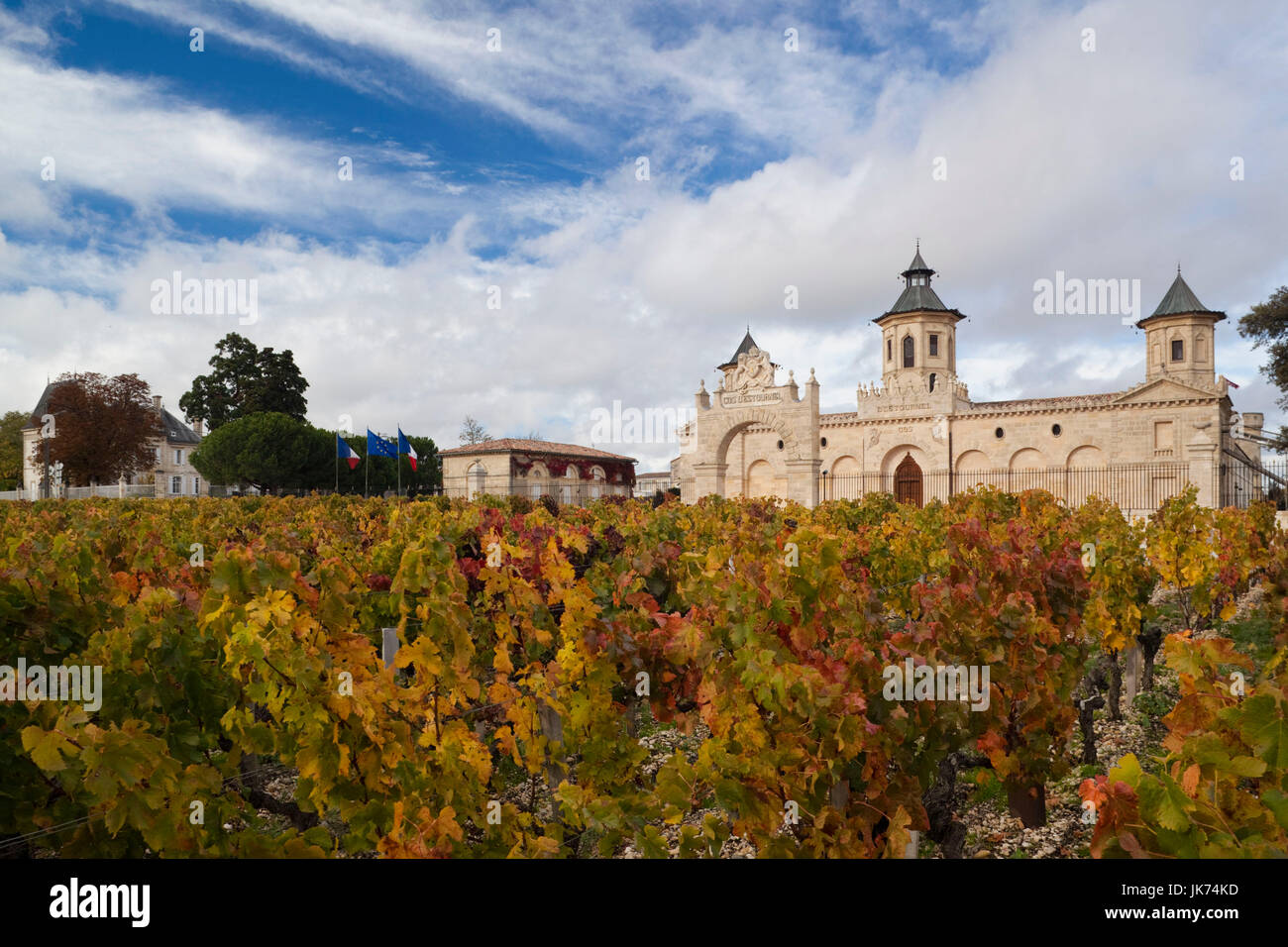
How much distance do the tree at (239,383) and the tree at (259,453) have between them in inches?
306

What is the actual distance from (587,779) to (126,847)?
6.47 ft

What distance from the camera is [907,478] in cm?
3875

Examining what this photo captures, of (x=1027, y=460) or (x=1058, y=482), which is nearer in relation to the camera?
(x=1058, y=482)

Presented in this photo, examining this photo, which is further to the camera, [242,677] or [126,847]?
[242,677]

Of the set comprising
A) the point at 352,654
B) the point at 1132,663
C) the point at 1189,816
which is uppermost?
the point at 352,654

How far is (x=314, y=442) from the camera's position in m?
46.9

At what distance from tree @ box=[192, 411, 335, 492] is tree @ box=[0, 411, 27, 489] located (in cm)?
2190

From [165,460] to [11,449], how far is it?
10.4m

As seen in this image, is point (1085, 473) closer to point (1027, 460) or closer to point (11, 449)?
point (1027, 460)

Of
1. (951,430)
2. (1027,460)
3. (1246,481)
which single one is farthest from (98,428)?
(1246,481)

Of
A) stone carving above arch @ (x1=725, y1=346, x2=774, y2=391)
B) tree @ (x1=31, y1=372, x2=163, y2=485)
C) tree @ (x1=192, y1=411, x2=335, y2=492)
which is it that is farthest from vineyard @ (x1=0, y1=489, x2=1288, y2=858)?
tree @ (x1=31, y1=372, x2=163, y2=485)
